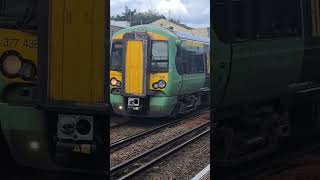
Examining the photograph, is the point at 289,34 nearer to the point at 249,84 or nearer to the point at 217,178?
the point at 249,84

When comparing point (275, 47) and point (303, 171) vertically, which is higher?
point (275, 47)

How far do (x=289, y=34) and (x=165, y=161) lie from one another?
4386 millimetres

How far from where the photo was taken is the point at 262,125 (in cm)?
213

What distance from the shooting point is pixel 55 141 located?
2.32m

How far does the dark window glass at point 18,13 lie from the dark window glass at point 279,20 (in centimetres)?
114

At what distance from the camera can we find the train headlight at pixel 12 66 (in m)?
2.27

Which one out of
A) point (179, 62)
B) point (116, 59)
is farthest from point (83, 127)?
point (179, 62)

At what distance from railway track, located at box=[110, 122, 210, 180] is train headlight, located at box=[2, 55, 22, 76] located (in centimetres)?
201

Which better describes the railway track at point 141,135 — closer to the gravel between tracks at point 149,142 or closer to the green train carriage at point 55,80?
the gravel between tracks at point 149,142

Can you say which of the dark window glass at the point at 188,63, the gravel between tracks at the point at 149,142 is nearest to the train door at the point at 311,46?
the gravel between tracks at the point at 149,142

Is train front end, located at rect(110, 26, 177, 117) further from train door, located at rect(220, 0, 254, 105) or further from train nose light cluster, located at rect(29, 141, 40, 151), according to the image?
train door, located at rect(220, 0, 254, 105)

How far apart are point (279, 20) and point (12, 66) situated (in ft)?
4.54

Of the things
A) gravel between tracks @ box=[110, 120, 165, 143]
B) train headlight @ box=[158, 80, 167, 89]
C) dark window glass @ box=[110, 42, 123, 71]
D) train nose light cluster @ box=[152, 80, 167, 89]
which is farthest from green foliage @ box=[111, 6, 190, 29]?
train headlight @ box=[158, 80, 167, 89]

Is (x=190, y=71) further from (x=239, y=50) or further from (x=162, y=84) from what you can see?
(x=239, y=50)
